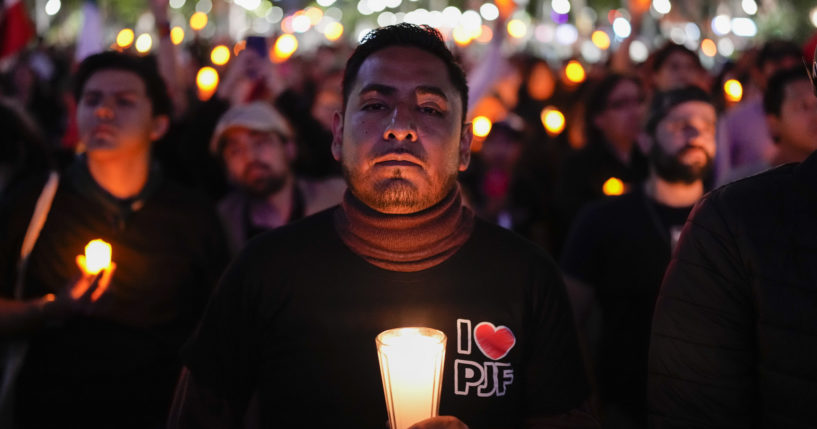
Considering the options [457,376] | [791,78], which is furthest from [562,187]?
[457,376]

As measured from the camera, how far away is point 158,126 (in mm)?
3965

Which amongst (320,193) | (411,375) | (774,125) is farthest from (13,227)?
(774,125)

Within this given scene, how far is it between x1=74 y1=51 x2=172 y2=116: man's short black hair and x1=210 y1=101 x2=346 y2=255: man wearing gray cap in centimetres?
61

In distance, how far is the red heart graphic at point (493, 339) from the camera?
7.07 ft

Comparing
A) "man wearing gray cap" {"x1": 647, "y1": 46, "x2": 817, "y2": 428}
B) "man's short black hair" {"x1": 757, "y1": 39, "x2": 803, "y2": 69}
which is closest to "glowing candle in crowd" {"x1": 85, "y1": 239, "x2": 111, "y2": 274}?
"man wearing gray cap" {"x1": 647, "y1": 46, "x2": 817, "y2": 428}

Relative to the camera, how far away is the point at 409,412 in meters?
1.72

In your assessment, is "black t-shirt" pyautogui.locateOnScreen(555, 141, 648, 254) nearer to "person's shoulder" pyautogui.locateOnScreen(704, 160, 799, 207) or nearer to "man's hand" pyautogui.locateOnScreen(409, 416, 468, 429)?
"person's shoulder" pyautogui.locateOnScreen(704, 160, 799, 207)

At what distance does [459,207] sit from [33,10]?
21.5 metres

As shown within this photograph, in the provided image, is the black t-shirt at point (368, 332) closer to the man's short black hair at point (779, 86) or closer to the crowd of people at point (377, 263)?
Result: the crowd of people at point (377, 263)

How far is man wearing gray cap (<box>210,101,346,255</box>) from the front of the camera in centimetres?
432

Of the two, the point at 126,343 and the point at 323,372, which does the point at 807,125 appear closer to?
the point at 323,372

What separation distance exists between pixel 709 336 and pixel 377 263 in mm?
891

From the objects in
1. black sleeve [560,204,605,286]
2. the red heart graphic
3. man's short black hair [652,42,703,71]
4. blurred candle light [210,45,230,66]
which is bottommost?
the red heart graphic

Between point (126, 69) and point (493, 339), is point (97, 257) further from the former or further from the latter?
point (493, 339)
